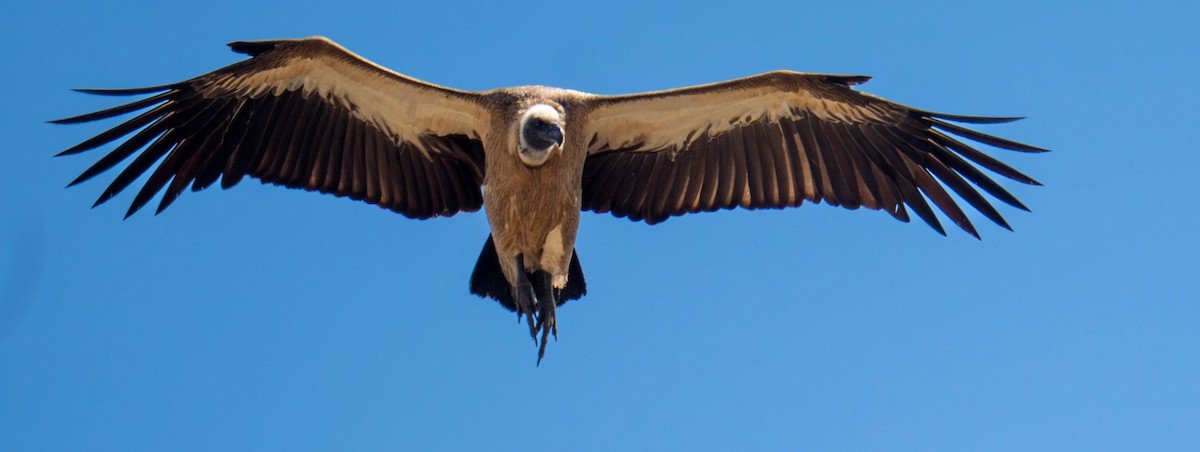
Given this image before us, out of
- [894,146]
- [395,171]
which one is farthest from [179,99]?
[894,146]

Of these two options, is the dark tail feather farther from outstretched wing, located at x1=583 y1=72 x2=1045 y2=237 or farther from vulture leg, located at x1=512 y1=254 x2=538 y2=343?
outstretched wing, located at x1=583 y1=72 x2=1045 y2=237

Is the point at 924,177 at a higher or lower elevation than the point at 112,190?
higher

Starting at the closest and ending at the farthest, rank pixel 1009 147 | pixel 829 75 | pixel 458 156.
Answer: pixel 1009 147
pixel 829 75
pixel 458 156

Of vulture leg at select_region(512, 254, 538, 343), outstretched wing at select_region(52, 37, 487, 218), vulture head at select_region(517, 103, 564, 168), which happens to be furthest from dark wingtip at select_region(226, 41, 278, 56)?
vulture leg at select_region(512, 254, 538, 343)

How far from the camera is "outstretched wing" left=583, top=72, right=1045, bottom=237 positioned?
797cm

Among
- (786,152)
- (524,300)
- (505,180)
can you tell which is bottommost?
Answer: (524,300)

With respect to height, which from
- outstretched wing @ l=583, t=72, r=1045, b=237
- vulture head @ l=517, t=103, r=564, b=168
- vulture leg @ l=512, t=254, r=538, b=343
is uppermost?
outstretched wing @ l=583, t=72, r=1045, b=237

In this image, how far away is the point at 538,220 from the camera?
25.3ft

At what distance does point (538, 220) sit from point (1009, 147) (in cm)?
283

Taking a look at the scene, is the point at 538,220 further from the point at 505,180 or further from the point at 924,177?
the point at 924,177

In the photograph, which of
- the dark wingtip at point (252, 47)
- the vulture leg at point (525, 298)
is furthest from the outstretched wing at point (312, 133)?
the vulture leg at point (525, 298)

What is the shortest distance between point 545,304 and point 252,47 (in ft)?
7.86

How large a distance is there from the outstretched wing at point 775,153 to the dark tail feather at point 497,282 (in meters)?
0.56

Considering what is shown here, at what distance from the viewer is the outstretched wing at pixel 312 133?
7.84 metres
